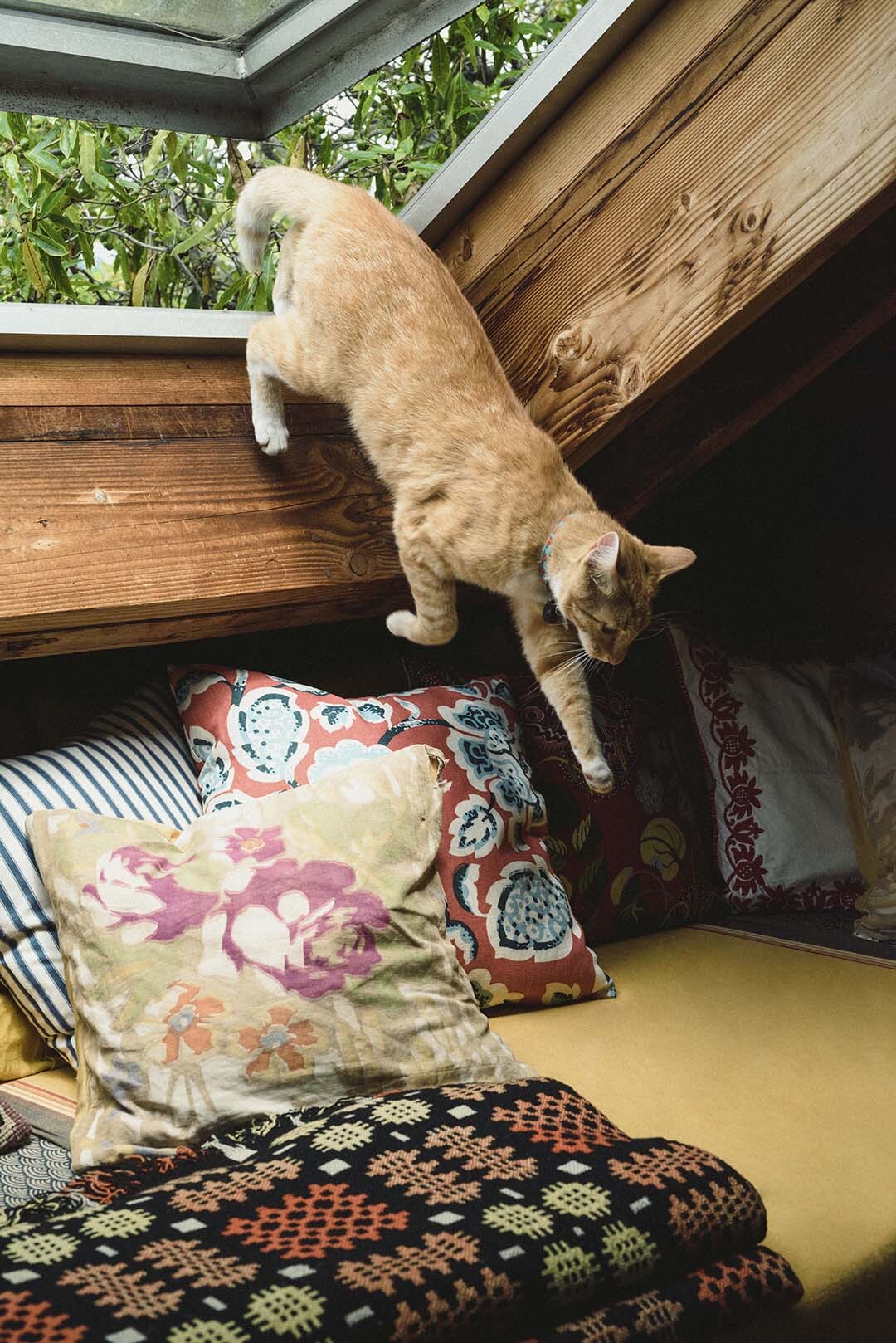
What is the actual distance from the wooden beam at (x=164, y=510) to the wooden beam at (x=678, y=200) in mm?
355

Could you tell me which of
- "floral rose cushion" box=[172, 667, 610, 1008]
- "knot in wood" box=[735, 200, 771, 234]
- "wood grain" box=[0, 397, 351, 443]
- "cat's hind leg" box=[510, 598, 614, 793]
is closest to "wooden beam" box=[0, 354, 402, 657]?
"wood grain" box=[0, 397, 351, 443]

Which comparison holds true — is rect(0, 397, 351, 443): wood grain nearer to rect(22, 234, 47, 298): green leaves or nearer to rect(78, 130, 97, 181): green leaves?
rect(22, 234, 47, 298): green leaves

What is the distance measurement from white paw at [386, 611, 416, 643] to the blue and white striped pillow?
1.22 feet

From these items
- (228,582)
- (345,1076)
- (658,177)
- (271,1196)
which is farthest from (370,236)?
(271,1196)

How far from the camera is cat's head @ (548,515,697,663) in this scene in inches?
61.8

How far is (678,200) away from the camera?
55.7 inches

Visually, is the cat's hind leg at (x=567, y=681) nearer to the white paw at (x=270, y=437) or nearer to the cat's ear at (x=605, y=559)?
→ the cat's ear at (x=605, y=559)

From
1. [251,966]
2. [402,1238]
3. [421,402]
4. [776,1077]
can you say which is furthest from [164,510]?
[776,1077]

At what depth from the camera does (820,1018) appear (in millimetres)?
1570

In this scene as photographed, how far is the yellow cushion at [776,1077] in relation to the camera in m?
1.09

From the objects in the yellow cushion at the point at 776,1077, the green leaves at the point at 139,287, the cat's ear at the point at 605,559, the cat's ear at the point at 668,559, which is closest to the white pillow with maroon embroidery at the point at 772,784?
the yellow cushion at the point at 776,1077

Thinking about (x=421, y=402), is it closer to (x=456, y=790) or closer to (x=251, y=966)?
(x=456, y=790)

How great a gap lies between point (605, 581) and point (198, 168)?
2.94ft

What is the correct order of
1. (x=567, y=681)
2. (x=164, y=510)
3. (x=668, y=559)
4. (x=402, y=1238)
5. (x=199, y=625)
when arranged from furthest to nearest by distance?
(x=567, y=681), (x=668, y=559), (x=199, y=625), (x=164, y=510), (x=402, y=1238)
